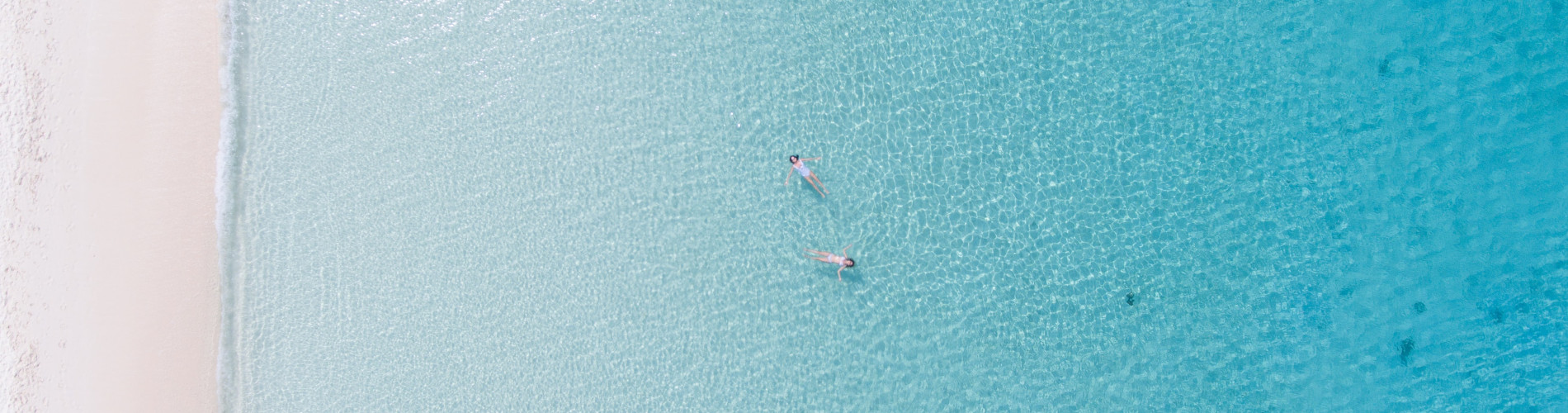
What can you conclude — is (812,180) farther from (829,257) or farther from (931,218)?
(931,218)

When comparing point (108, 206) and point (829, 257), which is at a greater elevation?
point (829, 257)

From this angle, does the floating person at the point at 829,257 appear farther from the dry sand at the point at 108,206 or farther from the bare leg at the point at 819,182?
the dry sand at the point at 108,206

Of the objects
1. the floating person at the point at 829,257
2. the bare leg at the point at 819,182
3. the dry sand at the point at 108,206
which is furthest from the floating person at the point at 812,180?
the dry sand at the point at 108,206

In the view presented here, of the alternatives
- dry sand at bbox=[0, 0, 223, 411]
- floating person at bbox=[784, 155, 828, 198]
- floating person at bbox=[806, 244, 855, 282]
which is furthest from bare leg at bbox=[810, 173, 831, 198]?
dry sand at bbox=[0, 0, 223, 411]

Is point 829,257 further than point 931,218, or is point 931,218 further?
point 931,218

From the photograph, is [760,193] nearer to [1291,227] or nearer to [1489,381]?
[1291,227]

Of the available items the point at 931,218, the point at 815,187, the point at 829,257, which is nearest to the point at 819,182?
Answer: the point at 815,187
